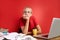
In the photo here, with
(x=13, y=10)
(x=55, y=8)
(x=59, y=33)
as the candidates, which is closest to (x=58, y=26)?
(x=59, y=33)

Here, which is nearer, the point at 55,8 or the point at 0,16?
the point at 0,16

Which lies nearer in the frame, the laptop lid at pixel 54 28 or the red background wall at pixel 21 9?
the laptop lid at pixel 54 28

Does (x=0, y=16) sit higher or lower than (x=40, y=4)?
lower

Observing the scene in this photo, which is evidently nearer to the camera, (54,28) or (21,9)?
(54,28)

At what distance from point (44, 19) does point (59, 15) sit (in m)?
0.33

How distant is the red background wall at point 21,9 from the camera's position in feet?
8.00

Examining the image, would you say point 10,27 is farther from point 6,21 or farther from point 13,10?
point 13,10

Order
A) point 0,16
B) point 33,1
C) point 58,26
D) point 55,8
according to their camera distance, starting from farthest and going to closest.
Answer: point 55,8, point 33,1, point 0,16, point 58,26

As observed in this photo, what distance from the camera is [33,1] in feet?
8.66

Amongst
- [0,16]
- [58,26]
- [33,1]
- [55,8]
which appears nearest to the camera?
[58,26]

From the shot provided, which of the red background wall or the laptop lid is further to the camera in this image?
the red background wall

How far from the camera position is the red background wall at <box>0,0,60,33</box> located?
2.44 metres

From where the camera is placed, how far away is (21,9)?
257 cm

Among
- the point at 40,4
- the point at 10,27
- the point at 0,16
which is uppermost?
the point at 40,4
